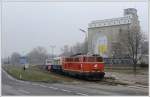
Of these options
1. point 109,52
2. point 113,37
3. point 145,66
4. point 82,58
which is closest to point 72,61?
point 82,58

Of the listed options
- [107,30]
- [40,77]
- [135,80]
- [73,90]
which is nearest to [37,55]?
[107,30]

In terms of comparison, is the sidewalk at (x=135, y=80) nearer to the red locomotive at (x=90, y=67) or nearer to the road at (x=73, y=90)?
the red locomotive at (x=90, y=67)

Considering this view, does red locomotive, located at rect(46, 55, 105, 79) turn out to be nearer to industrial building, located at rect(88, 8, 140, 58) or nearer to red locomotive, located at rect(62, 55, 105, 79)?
red locomotive, located at rect(62, 55, 105, 79)

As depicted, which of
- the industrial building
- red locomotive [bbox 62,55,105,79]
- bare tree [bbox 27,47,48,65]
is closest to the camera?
red locomotive [bbox 62,55,105,79]

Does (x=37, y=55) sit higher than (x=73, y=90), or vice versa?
(x=37, y=55)

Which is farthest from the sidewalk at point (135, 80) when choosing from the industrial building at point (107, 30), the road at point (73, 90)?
the industrial building at point (107, 30)

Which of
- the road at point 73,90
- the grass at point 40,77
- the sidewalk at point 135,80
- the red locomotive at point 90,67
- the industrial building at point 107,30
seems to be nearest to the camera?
the road at point 73,90

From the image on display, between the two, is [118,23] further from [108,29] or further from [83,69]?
[83,69]

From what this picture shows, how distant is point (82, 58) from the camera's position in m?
38.9

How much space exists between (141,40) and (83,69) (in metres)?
35.6

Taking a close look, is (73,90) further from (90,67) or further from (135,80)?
(135,80)

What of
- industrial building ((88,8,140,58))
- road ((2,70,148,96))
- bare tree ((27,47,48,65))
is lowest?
road ((2,70,148,96))

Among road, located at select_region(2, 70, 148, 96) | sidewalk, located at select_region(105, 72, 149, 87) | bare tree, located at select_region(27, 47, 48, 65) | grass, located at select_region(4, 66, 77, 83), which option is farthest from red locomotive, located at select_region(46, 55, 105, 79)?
bare tree, located at select_region(27, 47, 48, 65)

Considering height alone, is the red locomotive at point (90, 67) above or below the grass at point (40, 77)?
above
